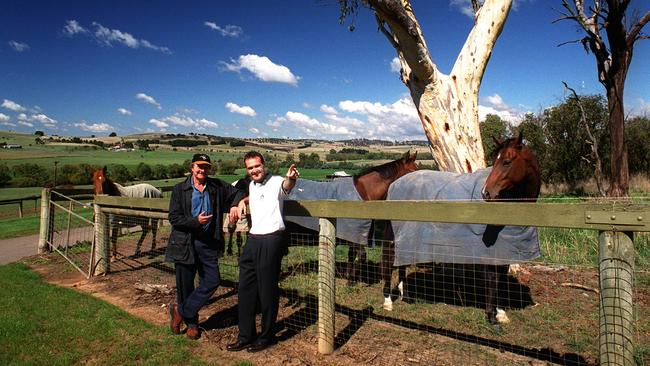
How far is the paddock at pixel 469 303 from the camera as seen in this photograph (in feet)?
7.90

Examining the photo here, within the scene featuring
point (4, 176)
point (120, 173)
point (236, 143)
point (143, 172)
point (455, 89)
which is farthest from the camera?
point (236, 143)

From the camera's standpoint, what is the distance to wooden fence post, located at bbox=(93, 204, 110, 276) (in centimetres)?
674

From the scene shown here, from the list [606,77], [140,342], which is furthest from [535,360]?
[606,77]

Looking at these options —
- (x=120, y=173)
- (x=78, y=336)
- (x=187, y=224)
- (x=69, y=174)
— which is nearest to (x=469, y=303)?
(x=187, y=224)

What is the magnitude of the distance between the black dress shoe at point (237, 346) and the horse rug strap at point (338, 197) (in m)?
2.43

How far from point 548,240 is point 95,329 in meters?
8.33

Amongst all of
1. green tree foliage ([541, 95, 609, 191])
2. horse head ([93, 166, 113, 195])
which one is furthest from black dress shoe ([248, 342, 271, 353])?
green tree foliage ([541, 95, 609, 191])

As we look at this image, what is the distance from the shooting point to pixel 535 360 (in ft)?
11.0

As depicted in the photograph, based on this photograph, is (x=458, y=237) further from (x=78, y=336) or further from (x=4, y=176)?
(x=4, y=176)

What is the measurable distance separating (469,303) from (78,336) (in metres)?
4.83

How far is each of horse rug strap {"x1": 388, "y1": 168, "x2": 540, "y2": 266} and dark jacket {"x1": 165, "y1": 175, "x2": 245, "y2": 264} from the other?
2.19 metres

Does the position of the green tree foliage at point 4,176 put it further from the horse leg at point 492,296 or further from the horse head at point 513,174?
the horse head at point 513,174

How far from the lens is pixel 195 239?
4156 mm

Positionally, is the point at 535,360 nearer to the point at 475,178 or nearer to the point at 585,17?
the point at 475,178
